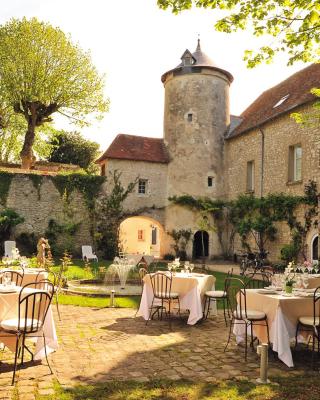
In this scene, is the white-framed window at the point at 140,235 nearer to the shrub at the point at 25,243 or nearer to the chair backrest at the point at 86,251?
the chair backrest at the point at 86,251

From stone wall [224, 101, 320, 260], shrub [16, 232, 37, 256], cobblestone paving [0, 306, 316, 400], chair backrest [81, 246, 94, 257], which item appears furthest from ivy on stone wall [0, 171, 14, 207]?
cobblestone paving [0, 306, 316, 400]

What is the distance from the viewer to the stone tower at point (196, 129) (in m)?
23.3

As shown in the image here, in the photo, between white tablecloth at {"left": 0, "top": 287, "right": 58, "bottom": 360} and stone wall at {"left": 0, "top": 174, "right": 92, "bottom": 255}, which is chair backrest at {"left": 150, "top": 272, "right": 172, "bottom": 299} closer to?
white tablecloth at {"left": 0, "top": 287, "right": 58, "bottom": 360}

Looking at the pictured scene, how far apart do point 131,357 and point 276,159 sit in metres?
15.2

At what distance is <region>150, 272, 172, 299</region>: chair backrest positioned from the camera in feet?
26.0

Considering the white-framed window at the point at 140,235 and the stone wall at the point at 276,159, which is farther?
the white-framed window at the point at 140,235

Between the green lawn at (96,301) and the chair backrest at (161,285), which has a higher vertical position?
the chair backrest at (161,285)

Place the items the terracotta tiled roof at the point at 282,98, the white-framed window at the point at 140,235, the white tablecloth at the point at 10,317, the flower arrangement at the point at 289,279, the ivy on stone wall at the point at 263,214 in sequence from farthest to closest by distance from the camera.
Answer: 1. the white-framed window at the point at 140,235
2. the terracotta tiled roof at the point at 282,98
3. the ivy on stone wall at the point at 263,214
4. the flower arrangement at the point at 289,279
5. the white tablecloth at the point at 10,317

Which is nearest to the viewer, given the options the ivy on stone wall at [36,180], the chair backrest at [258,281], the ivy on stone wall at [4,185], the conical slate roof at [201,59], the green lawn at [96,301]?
the chair backrest at [258,281]

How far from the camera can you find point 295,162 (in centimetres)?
1812

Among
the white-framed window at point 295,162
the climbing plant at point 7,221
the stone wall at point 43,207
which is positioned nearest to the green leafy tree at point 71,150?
the stone wall at point 43,207

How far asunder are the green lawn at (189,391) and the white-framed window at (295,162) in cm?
1419

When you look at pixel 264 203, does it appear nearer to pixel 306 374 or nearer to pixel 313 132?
pixel 313 132

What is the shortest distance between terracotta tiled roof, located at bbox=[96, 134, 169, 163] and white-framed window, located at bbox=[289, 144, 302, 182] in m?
7.70
